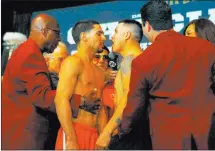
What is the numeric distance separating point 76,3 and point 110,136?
5.18 m

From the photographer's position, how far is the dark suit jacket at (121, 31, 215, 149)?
3.47 m

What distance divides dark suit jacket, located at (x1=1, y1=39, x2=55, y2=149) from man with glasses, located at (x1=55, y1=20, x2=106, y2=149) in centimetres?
17

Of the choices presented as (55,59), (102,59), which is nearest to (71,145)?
(102,59)

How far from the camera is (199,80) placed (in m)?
3.48

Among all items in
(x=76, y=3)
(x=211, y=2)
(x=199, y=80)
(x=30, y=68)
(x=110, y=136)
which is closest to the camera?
(x=199, y=80)

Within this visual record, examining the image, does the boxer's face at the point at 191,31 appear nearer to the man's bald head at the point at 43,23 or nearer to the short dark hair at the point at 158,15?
the short dark hair at the point at 158,15

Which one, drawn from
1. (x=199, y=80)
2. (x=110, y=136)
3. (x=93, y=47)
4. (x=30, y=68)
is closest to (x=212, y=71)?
(x=199, y=80)

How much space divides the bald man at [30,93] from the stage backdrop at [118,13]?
2223 millimetres

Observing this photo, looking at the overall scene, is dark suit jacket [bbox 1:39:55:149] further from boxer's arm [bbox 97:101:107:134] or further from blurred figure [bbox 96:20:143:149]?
blurred figure [bbox 96:20:143:149]

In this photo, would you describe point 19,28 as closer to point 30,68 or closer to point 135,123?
point 30,68

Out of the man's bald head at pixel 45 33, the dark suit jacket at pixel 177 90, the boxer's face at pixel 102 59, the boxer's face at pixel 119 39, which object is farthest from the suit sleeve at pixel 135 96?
the boxer's face at pixel 102 59

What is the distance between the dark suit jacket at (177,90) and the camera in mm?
3475

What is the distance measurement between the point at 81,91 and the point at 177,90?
98cm

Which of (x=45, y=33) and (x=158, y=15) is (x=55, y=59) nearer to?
(x=45, y=33)
